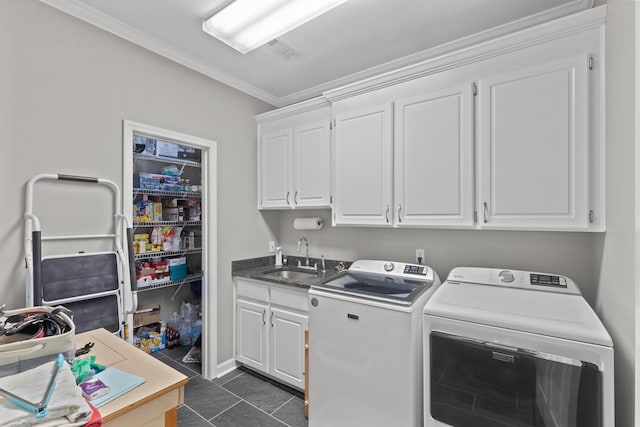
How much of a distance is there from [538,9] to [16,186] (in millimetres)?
3363

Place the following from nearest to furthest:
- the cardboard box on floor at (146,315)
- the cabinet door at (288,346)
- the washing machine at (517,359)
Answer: the washing machine at (517,359) → the cabinet door at (288,346) → the cardboard box on floor at (146,315)

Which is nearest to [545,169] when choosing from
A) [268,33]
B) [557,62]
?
[557,62]

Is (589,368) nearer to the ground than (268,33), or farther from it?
nearer to the ground

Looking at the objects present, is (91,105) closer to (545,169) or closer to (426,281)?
(426,281)

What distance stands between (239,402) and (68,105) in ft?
7.98

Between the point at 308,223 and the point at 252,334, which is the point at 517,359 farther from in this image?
the point at 252,334

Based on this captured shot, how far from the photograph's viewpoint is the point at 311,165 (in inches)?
105

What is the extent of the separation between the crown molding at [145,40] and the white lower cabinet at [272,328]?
6.30ft

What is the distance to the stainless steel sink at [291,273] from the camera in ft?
9.35

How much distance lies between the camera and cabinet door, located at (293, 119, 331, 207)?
258 centimetres

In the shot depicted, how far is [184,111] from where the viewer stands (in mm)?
2455

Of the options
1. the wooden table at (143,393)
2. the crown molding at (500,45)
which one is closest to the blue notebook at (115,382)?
the wooden table at (143,393)

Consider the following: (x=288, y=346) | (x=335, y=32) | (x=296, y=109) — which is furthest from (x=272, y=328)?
(x=335, y=32)

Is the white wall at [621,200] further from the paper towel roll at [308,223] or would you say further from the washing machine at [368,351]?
the paper towel roll at [308,223]
